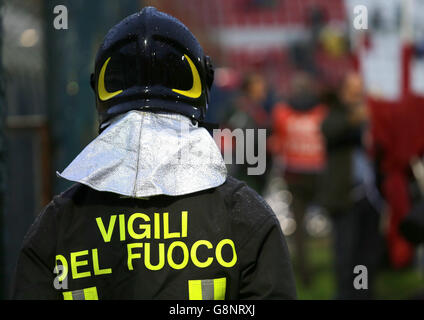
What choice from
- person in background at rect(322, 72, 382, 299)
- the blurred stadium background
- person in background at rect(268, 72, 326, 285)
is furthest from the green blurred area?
person in background at rect(322, 72, 382, 299)

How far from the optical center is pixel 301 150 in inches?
301

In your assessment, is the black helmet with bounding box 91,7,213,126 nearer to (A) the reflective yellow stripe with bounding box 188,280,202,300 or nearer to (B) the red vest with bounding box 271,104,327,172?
(A) the reflective yellow stripe with bounding box 188,280,202,300

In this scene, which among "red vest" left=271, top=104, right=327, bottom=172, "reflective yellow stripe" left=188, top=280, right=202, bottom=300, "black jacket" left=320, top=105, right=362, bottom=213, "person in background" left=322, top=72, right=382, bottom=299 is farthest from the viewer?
"red vest" left=271, top=104, right=327, bottom=172

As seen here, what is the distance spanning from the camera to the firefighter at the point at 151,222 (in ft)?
6.36

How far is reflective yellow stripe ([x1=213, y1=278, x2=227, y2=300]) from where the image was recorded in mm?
1941

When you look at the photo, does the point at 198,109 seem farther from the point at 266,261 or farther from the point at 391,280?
the point at 391,280

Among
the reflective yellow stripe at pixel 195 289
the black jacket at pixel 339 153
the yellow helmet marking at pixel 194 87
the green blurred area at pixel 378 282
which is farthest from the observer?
the green blurred area at pixel 378 282

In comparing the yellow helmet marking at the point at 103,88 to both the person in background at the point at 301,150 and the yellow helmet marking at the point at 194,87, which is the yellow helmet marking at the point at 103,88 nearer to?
the yellow helmet marking at the point at 194,87

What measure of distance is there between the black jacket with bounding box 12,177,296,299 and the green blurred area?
466 cm

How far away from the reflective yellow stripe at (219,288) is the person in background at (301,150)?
5597 mm

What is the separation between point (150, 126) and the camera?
199cm

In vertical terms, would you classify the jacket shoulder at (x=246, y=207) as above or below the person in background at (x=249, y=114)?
below

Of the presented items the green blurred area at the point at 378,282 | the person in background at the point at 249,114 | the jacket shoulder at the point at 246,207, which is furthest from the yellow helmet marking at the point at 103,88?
the person in background at the point at 249,114

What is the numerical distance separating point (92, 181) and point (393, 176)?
177 inches
